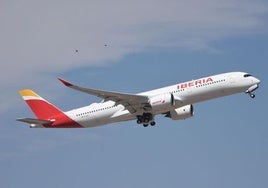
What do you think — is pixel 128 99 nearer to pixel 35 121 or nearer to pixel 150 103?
pixel 150 103

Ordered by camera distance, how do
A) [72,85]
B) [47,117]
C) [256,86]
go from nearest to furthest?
1. [72,85]
2. [256,86]
3. [47,117]

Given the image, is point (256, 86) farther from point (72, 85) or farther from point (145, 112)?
point (72, 85)

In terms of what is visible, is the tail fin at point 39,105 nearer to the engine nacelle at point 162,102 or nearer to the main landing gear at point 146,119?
the main landing gear at point 146,119

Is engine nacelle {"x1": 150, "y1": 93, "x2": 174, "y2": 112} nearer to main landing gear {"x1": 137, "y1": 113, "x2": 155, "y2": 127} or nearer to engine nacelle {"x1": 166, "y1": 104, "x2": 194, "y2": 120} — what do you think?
main landing gear {"x1": 137, "y1": 113, "x2": 155, "y2": 127}

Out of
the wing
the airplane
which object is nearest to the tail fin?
the airplane

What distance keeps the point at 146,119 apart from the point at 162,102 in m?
3.32

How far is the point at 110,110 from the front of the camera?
85812 millimetres

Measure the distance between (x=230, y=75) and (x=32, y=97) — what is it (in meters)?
26.7

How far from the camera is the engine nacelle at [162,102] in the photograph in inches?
3231

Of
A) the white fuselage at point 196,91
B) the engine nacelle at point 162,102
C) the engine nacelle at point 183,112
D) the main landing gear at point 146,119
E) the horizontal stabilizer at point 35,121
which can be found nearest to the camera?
the white fuselage at point 196,91

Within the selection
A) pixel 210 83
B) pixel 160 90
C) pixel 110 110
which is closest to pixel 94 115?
pixel 110 110

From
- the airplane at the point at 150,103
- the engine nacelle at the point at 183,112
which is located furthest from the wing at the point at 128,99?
the engine nacelle at the point at 183,112

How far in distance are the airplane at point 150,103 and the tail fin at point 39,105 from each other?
74 centimetres

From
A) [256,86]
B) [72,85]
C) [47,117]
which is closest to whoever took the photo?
[72,85]
